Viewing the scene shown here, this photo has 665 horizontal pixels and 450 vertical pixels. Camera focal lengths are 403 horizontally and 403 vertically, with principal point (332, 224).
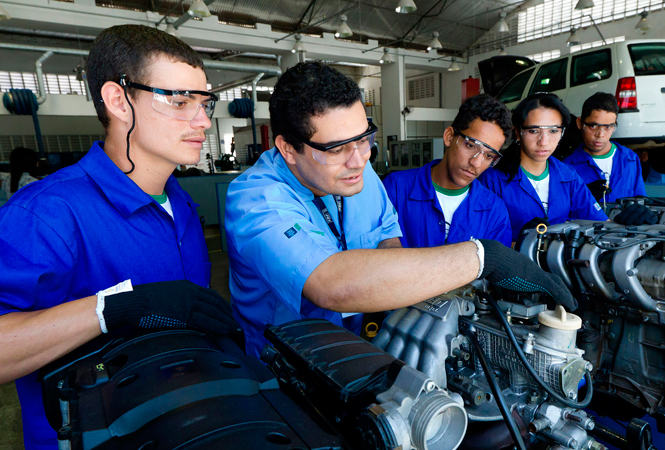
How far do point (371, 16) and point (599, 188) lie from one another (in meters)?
10.2

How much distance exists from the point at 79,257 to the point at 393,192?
1.70 meters

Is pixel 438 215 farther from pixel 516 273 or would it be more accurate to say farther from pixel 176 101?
pixel 176 101

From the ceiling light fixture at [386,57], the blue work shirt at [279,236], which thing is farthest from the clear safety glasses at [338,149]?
the ceiling light fixture at [386,57]

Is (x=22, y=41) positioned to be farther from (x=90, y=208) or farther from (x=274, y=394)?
(x=274, y=394)

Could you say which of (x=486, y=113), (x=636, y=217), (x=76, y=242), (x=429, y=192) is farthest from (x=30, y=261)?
(x=636, y=217)

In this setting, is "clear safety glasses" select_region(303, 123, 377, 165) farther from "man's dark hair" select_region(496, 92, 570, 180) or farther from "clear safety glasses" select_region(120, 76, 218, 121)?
"man's dark hair" select_region(496, 92, 570, 180)

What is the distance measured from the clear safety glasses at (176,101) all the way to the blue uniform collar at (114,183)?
0.22m

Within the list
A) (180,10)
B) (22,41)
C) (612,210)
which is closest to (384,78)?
(180,10)

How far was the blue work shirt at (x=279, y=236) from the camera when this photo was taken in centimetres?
103

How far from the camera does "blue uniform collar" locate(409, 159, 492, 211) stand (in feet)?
7.23

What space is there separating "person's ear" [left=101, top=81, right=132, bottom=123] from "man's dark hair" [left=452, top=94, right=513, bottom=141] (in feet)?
5.20

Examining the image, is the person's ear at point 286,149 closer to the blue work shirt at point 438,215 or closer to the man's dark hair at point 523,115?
the blue work shirt at point 438,215

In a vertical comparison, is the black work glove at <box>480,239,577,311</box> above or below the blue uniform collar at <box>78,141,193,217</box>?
below

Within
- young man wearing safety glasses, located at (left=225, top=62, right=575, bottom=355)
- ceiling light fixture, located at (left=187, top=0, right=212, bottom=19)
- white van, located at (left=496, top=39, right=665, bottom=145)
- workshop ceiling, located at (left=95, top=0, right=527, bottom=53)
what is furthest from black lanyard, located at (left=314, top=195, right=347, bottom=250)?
workshop ceiling, located at (left=95, top=0, right=527, bottom=53)
